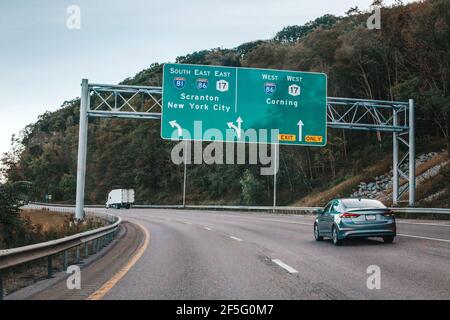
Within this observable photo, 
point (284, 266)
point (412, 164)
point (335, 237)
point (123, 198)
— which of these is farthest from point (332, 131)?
point (284, 266)

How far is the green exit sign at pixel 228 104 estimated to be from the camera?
1113 inches

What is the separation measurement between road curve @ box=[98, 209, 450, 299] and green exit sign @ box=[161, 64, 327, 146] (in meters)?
13.2

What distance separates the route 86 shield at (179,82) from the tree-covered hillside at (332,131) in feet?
31.8

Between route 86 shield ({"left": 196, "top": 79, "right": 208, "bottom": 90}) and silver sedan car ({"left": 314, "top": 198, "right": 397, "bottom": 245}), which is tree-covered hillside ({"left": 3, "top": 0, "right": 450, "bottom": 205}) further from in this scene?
silver sedan car ({"left": 314, "top": 198, "right": 397, "bottom": 245})

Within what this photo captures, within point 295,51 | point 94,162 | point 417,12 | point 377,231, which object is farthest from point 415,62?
point 94,162

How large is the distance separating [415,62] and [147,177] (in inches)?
2465

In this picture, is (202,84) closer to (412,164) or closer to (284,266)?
(412,164)

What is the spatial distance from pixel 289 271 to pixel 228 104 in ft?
63.3

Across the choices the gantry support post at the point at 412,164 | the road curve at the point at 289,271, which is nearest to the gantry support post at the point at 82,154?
the road curve at the point at 289,271

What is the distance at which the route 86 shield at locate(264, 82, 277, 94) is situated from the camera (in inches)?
1134

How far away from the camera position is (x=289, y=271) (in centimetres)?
988

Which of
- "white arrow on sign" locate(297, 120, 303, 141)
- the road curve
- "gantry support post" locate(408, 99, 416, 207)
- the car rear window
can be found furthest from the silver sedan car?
"gantry support post" locate(408, 99, 416, 207)

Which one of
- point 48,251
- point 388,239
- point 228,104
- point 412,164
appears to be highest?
point 228,104
